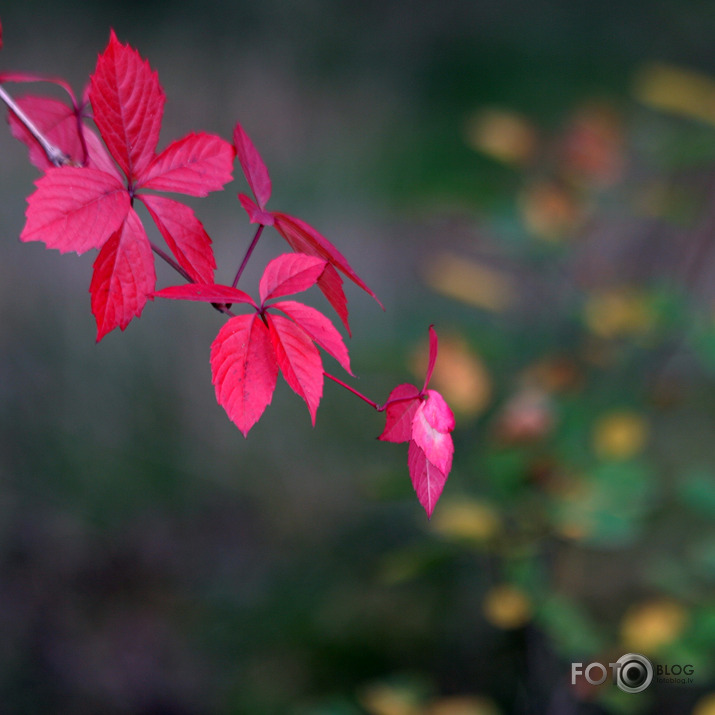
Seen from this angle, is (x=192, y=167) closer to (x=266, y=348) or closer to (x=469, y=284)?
(x=266, y=348)

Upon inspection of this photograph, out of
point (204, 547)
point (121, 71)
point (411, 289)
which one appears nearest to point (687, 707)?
point (204, 547)

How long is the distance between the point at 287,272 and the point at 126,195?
3.3 inches

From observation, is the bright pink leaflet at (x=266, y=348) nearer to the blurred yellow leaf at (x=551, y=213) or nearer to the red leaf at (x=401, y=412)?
Answer: the red leaf at (x=401, y=412)

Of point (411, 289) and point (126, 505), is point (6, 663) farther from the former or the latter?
point (411, 289)

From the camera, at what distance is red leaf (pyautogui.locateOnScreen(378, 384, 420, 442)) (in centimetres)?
33

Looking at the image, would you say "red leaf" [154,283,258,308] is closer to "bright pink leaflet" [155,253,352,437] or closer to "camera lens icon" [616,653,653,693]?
"bright pink leaflet" [155,253,352,437]

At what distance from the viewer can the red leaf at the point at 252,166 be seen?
13.7 inches

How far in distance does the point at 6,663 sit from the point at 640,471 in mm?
1439

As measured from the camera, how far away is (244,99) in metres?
2.26

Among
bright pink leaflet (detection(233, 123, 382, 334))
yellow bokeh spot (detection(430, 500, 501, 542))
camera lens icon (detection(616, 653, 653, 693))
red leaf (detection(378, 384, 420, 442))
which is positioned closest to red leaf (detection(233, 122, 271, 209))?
bright pink leaflet (detection(233, 123, 382, 334))

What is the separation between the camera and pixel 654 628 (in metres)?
0.92

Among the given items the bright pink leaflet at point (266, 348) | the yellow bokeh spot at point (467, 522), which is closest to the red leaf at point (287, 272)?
the bright pink leaflet at point (266, 348)

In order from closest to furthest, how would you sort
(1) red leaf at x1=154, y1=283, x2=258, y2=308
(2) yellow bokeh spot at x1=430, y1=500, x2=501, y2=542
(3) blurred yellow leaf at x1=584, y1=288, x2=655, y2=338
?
(1) red leaf at x1=154, y1=283, x2=258, y2=308, (2) yellow bokeh spot at x1=430, y1=500, x2=501, y2=542, (3) blurred yellow leaf at x1=584, y1=288, x2=655, y2=338

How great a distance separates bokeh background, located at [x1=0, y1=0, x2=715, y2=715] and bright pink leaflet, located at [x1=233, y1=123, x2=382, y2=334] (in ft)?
2.10
